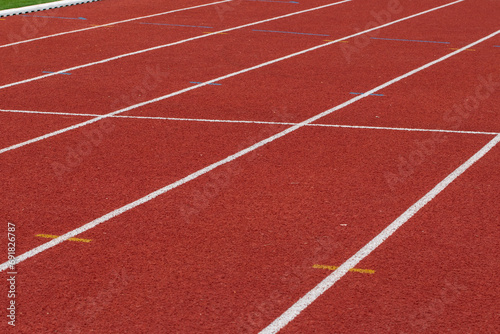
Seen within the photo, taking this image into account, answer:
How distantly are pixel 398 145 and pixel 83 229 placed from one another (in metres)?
3.66

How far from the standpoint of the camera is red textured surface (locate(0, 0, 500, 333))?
5098 mm

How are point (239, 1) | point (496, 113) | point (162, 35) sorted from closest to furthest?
1. point (496, 113)
2. point (162, 35)
3. point (239, 1)

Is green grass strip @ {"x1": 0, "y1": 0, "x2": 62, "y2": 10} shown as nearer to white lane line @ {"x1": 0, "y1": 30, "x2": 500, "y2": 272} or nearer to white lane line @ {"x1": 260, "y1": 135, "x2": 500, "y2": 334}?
white lane line @ {"x1": 0, "y1": 30, "x2": 500, "y2": 272}

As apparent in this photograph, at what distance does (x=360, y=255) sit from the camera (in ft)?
19.2

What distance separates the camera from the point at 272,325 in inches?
192

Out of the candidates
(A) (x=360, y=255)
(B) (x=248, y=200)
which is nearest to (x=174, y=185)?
(B) (x=248, y=200)

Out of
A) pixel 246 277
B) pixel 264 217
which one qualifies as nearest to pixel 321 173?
pixel 264 217

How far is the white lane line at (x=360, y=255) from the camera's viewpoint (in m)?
4.96

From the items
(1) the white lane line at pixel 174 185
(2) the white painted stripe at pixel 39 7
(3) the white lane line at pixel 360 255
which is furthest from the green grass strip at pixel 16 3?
(3) the white lane line at pixel 360 255

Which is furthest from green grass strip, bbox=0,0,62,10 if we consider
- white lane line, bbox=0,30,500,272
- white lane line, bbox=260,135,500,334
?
white lane line, bbox=260,135,500,334

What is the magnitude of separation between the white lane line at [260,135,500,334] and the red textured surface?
0.18 ft

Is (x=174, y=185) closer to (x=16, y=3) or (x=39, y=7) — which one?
(x=39, y=7)

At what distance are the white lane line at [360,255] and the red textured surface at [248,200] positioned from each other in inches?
2.2

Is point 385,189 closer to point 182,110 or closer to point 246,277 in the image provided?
point 246,277
